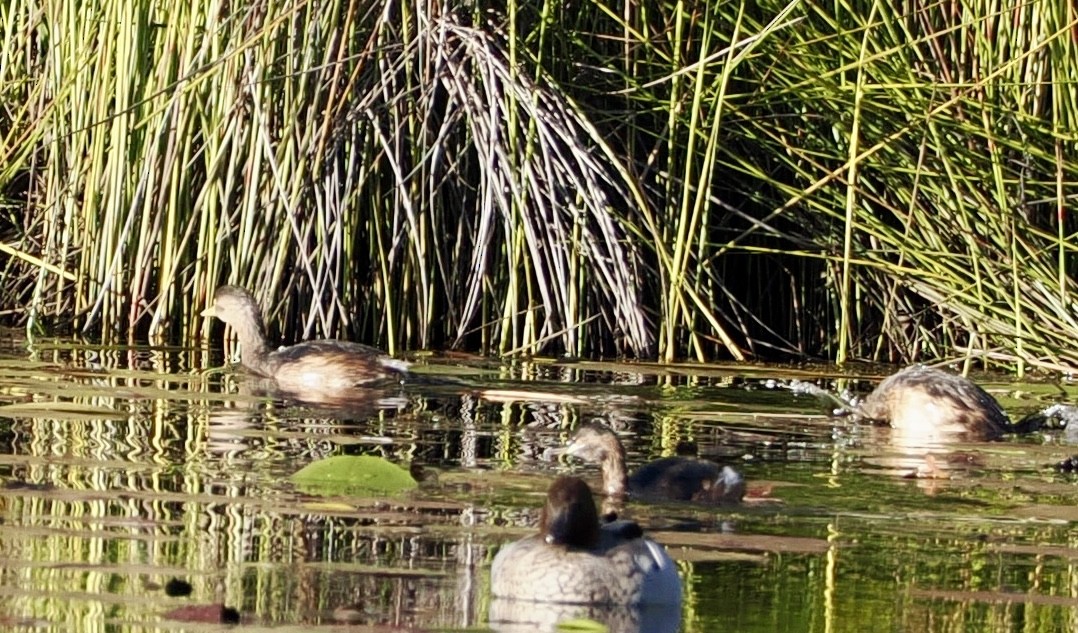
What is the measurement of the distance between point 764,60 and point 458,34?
1773 millimetres

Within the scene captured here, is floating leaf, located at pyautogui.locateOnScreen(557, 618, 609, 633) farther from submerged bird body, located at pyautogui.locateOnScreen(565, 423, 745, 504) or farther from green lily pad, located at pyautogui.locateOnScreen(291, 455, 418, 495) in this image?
submerged bird body, located at pyautogui.locateOnScreen(565, 423, 745, 504)

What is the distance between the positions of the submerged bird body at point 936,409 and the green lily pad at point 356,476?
118 inches

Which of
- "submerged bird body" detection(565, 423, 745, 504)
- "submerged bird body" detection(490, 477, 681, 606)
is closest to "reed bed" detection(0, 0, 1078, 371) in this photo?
"submerged bird body" detection(565, 423, 745, 504)

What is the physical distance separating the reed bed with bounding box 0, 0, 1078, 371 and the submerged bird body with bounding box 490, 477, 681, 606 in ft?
17.8

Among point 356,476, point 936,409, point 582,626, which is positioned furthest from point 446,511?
point 936,409

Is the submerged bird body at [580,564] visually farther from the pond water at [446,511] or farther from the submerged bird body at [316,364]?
the submerged bird body at [316,364]

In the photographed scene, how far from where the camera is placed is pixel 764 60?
38.2 feet

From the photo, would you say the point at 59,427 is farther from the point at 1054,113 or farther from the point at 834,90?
the point at 1054,113

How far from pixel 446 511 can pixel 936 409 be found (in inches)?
135

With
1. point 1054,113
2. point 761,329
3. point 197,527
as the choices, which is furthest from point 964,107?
point 197,527

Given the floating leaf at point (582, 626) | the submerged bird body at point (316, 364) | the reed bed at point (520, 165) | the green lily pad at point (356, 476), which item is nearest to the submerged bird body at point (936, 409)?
the reed bed at point (520, 165)

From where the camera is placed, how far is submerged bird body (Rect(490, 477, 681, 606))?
16.2 ft

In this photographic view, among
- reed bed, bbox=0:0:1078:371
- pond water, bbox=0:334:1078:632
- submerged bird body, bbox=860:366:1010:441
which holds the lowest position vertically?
pond water, bbox=0:334:1078:632

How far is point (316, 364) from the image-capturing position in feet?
31.4
